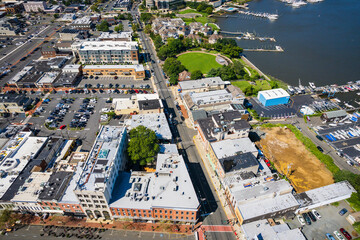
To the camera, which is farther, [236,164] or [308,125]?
[308,125]

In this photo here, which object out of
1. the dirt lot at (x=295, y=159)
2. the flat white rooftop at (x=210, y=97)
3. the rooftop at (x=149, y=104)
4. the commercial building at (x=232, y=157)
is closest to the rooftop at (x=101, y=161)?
the rooftop at (x=149, y=104)

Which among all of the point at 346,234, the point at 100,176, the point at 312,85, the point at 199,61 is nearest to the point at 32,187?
the point at 100,176

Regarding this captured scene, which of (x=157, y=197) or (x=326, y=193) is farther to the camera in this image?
(x=326, y=193)

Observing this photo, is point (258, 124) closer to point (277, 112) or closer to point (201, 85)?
point (277, 112)

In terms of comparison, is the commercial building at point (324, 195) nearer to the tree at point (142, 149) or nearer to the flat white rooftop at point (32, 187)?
the tree at point (142, 149)

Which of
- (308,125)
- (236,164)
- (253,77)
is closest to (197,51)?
(253,77)

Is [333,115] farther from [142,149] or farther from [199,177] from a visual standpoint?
[142,149]
